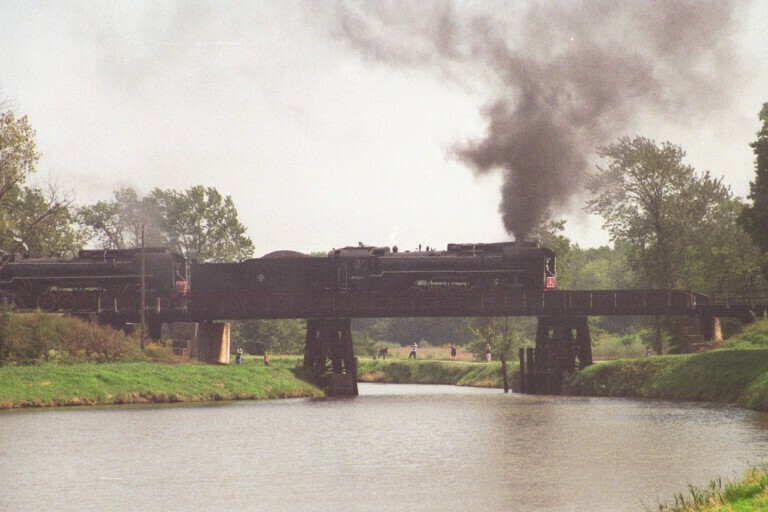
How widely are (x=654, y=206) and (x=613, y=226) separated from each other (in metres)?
3.35

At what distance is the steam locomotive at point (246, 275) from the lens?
2731 inches

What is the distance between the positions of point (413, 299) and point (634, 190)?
23189mm

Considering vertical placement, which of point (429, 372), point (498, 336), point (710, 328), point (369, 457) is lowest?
point (369, 457)

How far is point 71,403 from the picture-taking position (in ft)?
177

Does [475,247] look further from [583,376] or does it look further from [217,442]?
[217,442]

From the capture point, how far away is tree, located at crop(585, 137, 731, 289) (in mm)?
82375

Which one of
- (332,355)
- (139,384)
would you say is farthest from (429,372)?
(139,384)

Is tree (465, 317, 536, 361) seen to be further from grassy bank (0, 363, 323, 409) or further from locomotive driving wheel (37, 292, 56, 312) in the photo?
locomotive driving wheel (37, 292, 56, 312)

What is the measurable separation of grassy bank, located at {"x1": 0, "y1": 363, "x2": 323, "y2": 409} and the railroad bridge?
3.31 metres

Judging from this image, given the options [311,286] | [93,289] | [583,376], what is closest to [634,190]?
[583,376]

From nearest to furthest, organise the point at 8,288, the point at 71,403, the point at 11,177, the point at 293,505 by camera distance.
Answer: the point at 293,505 → the point at 71,403 → the point at 11,177 → the point at 8,288

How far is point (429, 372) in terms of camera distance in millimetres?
104250

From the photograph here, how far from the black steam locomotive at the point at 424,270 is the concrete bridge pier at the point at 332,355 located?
2.39 metres

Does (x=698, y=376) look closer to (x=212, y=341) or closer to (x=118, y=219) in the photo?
(x=212, y=341)
